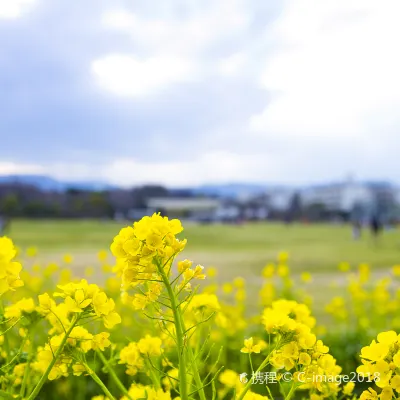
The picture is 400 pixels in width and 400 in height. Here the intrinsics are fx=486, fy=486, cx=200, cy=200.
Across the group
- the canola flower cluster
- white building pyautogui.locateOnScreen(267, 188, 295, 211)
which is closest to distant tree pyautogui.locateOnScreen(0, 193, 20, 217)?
the canola flower cluster

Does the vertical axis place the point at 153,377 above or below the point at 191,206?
above

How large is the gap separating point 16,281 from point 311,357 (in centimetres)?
53

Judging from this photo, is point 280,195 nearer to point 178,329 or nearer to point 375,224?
point 375,224

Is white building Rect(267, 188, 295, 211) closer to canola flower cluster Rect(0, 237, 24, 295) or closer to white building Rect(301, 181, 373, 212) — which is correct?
white building Rect(301, 181, 373, 212)

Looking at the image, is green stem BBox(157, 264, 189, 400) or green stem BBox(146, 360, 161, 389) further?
green stem BBox(146, 360, 161, 389)

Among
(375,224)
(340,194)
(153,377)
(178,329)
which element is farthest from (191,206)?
(178,329)

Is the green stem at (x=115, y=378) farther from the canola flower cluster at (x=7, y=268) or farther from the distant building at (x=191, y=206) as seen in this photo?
the distant building at (x=191, y=206)

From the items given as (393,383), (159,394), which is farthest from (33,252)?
(393,383)

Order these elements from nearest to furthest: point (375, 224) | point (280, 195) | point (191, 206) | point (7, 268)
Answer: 1. point (7, 268)
2. point (375, 224)
3. point (191, 206)
4. point (280, 195)

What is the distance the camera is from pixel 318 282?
7.34 metres

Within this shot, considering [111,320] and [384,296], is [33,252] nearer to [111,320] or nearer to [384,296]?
[384,296]

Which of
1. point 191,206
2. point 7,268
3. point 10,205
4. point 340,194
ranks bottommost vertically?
point 191,206

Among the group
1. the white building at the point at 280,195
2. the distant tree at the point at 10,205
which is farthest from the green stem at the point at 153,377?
the white building at the point at 280,195

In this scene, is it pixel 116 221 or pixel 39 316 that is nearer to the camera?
pixel 39 316
